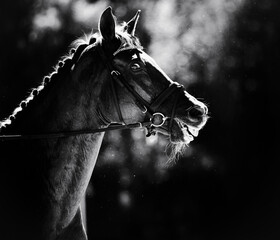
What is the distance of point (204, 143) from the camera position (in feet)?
33.3

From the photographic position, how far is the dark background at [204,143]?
8.92m

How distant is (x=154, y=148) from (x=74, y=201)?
7.20 metres

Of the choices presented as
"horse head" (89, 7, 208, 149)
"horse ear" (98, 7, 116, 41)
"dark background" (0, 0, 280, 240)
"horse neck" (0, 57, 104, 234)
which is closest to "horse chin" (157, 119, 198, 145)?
"horse head" (89, 7, 208, 149)

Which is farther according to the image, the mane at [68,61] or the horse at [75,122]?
the mane at [68,61]

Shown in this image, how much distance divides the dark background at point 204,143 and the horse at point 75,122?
579 centimetres

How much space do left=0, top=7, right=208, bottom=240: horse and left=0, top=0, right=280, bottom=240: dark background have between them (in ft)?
19.0

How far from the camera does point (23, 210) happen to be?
2.16 m

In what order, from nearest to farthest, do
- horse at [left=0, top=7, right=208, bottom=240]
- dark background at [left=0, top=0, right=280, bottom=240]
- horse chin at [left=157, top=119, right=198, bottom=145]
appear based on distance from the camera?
horse at [left=0, top=7, right=208, bottom=240]
horse chin at [left=157, top=119, right=198, bottom=145]
dark background at [left=0, top=0, right=280, bottom=240]

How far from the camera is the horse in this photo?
2188mm

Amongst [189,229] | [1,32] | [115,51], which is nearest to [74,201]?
[115,51]

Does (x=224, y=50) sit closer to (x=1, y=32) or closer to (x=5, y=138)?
(x=1, y=32)

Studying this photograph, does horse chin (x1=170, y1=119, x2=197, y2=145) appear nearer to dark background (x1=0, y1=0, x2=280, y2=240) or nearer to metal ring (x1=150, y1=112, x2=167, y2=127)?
metal ring (x1=150, y1=112, x2=167, y2=127)

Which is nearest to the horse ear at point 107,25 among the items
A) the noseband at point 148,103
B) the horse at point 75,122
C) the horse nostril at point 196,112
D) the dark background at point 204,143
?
the horse at point 75,122

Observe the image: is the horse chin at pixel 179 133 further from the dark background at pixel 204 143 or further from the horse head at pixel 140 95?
the dark background at pixel 204 143
